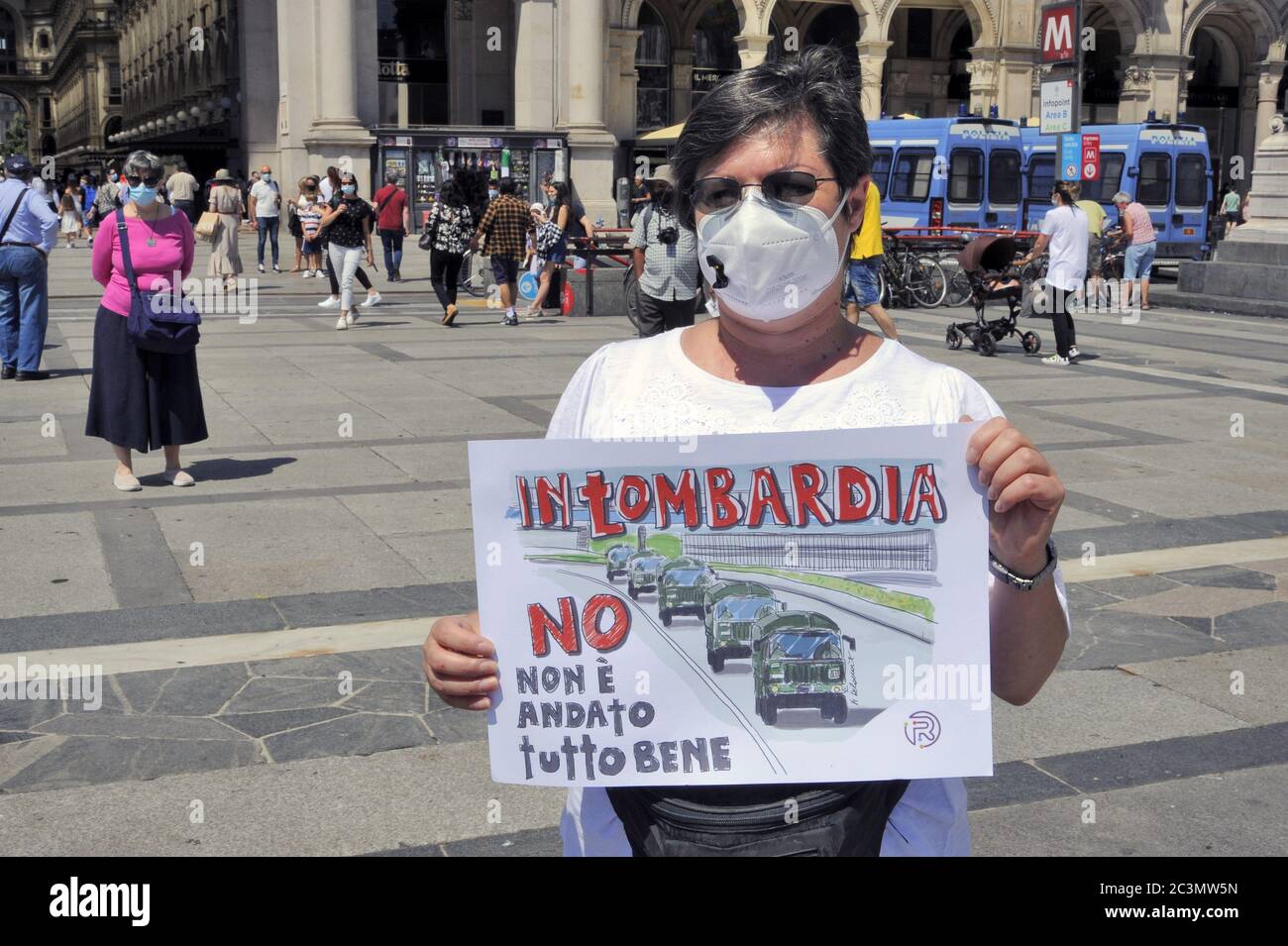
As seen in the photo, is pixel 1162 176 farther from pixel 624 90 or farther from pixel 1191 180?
pixel 624 90

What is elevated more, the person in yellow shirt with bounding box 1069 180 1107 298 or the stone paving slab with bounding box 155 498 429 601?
the person in yellow shirt with bounding box 1069 180 1107 298

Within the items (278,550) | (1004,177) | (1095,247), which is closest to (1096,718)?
(278,550)

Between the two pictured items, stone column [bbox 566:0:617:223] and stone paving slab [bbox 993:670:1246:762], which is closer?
stone paving slab [bbox 993:670:1246:762]

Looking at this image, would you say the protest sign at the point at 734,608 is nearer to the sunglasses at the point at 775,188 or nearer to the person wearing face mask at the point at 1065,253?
the sunglasses at the point at 775,188

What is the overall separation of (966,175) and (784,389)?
25.7 meters

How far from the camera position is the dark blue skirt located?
8.33 meters

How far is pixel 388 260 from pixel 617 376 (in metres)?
24.2

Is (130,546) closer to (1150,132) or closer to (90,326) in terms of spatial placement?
(90,326)

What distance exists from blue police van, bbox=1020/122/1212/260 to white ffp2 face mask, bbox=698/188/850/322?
27.2 metres

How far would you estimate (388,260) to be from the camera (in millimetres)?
25828

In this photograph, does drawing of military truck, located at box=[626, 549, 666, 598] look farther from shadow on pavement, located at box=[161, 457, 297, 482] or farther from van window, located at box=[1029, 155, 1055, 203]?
van window, located at box=[1029, 155, 1055, 203]

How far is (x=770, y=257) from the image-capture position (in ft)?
6.95

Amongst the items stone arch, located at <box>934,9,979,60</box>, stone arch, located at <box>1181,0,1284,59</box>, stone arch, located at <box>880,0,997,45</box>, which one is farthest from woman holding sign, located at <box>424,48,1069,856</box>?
stone arch, located at <box>934,9,979,60</box>
